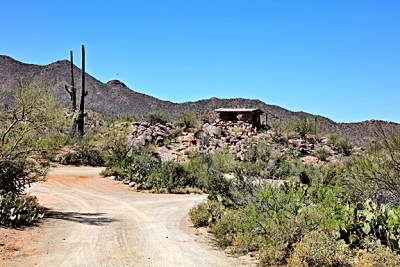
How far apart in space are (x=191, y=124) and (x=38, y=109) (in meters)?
28.1

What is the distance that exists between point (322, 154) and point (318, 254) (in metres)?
27.4

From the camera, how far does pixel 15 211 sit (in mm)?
11508

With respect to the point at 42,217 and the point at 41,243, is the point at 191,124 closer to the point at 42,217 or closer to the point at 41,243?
the point at 42,217

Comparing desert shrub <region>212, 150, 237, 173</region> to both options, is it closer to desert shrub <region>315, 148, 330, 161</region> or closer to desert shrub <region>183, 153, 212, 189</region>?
desert shrub <region>183, 153, 212, 189</region>

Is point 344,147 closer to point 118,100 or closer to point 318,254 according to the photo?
point 318,254

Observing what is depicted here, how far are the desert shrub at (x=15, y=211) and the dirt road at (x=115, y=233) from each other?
0.44 m

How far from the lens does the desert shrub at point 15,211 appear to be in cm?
1123

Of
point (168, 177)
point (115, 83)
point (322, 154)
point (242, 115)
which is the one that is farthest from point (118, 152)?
point (115, 83)

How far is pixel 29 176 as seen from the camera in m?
13.9

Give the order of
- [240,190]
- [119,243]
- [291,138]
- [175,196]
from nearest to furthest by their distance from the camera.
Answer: [119,243] → [240,190] → [175,196] → [291,138]

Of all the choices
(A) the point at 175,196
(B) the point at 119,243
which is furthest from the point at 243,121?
(B) the point at 119,243

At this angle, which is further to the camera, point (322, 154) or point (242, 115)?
point (242, 115)

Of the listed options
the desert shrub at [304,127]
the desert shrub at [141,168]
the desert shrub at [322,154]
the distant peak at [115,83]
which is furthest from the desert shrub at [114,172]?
the distant peak at [115,83]

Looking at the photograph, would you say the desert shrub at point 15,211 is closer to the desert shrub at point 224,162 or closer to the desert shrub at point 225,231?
the desert shrub at point 225,231
